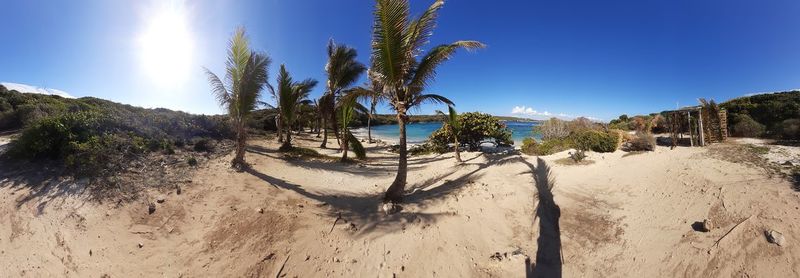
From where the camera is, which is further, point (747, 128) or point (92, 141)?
point (747, 128)

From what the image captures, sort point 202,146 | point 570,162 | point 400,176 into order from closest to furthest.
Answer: point 400,176
point 202,146
point 570,162

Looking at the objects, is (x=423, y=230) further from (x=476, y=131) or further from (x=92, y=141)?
(x=476, y=131)

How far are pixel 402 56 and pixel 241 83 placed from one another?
5.90 m

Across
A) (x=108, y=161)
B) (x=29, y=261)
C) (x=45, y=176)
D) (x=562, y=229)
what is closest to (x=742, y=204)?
(x=562, y=229)

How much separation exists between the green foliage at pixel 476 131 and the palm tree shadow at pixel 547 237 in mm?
7424

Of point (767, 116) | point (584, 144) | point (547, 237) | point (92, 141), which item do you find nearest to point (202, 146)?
point (92, 141)

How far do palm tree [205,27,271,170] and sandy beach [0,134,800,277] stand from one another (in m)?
2.28

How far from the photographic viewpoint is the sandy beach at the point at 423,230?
4.34 m

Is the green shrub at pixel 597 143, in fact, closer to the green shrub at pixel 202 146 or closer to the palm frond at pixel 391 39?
the palm frond at pixel 391 39

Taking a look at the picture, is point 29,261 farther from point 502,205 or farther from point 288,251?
point 502,205

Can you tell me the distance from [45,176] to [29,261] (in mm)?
3224

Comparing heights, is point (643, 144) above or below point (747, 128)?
below

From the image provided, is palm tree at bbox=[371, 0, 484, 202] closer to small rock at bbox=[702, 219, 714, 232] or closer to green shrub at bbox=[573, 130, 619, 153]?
small rock at bbox=[702, 219, 714, 232]

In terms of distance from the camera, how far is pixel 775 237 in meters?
4.15
